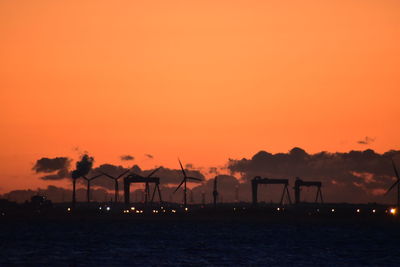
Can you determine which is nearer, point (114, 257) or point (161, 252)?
point (114, 257)

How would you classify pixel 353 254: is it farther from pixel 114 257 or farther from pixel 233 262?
pixel 114 257

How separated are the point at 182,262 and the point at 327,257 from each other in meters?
38.2

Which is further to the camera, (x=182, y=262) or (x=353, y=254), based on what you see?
(x=353, y=254)

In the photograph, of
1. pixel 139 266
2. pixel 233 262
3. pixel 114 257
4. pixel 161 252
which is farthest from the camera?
pixel 161 252

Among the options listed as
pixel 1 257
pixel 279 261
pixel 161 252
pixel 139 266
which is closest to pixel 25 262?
pixel 1 257

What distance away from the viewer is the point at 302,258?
178m

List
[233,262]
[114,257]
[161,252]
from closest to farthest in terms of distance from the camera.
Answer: [233,262]
[114,257]
[161,252]

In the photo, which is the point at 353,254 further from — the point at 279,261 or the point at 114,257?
the point at 114,257

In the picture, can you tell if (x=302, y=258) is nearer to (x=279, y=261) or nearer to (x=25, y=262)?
(x=279, y=261)


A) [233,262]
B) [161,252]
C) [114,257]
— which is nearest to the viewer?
[233,262]

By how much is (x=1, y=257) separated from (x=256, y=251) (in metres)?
60.3

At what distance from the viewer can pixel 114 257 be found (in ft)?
577

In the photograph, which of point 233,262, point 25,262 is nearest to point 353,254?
point 233,262

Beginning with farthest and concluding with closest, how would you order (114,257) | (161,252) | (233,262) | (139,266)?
(161,252) → (114,257) → (233,262) → (139,266)
